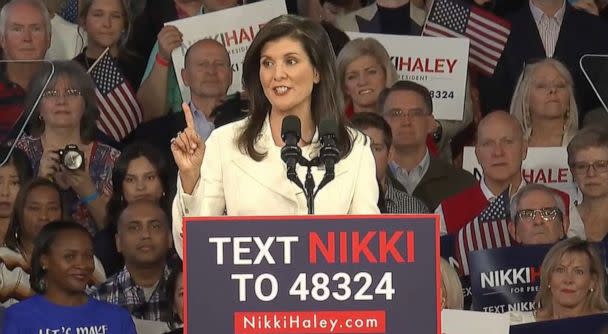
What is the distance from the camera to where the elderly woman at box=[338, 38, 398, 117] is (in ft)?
25.7

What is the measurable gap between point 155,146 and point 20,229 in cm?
75

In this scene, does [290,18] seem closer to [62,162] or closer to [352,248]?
[352,248]

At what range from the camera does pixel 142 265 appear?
23.7 feet

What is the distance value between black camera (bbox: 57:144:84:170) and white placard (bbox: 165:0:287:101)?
0.75m

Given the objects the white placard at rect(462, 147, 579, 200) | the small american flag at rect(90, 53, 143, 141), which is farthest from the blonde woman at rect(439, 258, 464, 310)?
the small american flag at rect(90, 53, 143, 141)

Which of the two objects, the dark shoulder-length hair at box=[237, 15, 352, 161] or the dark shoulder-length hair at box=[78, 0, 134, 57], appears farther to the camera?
the dark shoulder-length hair at box=[78, 0, 134, 57]

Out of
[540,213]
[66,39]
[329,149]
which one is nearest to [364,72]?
[540,213]

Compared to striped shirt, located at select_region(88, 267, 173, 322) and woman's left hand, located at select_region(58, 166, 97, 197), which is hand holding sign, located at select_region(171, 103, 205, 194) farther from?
woman's left hand, located at select_region(58, 166, 97, 197)

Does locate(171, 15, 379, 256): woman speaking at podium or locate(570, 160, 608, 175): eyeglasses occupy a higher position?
locate(570, 160, 608, 175): eyeglasses

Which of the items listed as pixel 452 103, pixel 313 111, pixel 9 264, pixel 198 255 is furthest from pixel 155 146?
pixel 198 255

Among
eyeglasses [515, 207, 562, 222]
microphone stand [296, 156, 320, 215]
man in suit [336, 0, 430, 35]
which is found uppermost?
man in suit [336, 0, 430, 35]

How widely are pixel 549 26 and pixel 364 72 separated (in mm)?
1027

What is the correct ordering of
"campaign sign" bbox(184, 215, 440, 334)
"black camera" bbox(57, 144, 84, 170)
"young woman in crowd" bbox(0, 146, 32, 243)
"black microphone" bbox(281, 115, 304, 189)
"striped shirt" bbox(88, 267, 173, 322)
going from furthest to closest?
"black camera" bbox(57, 144, 84, 170) < "young woman in crowd" bbox(0, 146, 32, 243) < "striped shirt" bbox(88, 267, 173, 322) < "black microphone" bbox(281, 115, 304, 189) < "campaign sign" bbox(184, 215, 440, 334)

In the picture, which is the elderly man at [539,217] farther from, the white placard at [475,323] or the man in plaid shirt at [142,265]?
the man in plaid shirt at [142,265]
